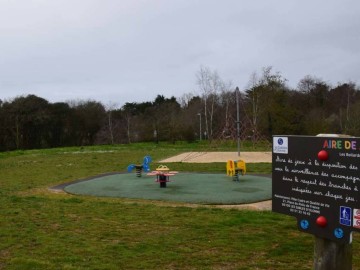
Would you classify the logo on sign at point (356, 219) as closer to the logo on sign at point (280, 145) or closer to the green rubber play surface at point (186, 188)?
the logo on sign at point (280, 145)

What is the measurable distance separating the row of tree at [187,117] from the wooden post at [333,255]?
38.7 m

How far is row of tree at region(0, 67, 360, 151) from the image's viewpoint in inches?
1754

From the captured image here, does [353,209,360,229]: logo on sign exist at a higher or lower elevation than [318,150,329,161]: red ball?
lower

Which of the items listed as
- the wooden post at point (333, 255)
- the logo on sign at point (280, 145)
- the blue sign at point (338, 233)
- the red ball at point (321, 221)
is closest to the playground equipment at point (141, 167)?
the logo on sign at point (280, 145)

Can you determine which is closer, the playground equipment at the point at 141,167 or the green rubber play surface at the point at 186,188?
the green rubber play surface at the point at 186,188

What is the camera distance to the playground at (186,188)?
39.9ft

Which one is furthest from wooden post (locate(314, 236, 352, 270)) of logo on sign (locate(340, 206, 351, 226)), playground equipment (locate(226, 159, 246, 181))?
playground equipment (locate(226, 159, 246, 181))

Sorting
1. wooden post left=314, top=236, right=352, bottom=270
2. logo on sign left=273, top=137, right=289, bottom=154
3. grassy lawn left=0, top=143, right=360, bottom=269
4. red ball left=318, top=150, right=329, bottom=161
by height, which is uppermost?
logo on sign left=273, top=137, right=289, bottom=154

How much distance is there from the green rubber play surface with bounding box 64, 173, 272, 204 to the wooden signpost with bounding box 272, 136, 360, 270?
25.1 ft

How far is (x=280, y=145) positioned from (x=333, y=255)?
108 cm

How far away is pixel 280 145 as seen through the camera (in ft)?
13.0

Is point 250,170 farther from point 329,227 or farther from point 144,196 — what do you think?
point 329,227

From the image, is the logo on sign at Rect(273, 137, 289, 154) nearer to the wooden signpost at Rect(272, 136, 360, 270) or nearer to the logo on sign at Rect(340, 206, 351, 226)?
the wooden signpost at Rect(272, 136, 360, 270)

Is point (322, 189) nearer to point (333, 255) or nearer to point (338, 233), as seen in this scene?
point (338, 233)
